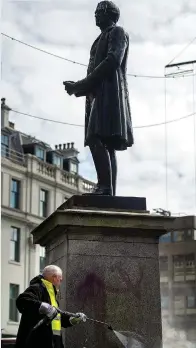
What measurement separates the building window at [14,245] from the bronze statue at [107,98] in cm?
3331

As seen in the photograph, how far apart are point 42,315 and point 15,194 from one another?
3645cm

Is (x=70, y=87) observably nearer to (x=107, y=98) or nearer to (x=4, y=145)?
(x=107, y=98)

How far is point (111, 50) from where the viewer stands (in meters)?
9.12

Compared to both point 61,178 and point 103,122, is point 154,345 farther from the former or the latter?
point 61,178

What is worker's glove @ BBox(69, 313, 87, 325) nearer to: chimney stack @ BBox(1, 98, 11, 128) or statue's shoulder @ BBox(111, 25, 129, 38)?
statue's shoulder @ BBox(111, 25, 129, 38)

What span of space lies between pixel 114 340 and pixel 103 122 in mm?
2523

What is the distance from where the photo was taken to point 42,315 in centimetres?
703

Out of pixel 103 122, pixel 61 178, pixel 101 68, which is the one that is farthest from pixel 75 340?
pixel 61 178

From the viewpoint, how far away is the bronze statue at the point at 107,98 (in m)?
9.07

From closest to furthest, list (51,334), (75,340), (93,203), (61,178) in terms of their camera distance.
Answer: (51,334)
(75,340)
(93,203)
(61,178)

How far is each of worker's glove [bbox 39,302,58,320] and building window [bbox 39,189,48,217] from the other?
3795cm

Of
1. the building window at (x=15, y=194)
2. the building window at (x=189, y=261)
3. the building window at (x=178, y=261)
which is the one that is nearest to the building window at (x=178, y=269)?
the building window at (x=178, y=261)

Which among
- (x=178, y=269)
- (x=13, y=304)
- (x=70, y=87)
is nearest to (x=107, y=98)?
(x=70, y=87)

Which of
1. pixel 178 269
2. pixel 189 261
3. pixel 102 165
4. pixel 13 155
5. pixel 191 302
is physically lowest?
pixel 191 302
